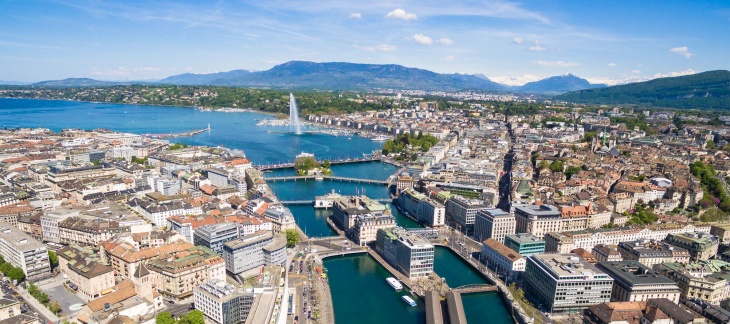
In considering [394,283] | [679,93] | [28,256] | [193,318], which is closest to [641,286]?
[394,283]

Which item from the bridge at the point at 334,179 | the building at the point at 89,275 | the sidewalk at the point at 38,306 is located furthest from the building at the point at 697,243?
the sidewalk at the point at 38,306

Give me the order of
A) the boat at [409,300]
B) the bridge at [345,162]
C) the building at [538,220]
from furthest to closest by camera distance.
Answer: the bridge at [345,162]
the building at [538,220]
the boat at [409,300]

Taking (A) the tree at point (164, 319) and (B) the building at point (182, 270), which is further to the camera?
(B) the building at point (182, 270)

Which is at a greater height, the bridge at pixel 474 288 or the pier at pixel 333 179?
the pier at pixel 333 179

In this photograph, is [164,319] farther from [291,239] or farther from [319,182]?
[319,182]

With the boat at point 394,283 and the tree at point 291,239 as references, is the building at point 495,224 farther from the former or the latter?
the tree at point 291,239

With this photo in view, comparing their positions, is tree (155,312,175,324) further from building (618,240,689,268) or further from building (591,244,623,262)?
building (618,240,689,268)
